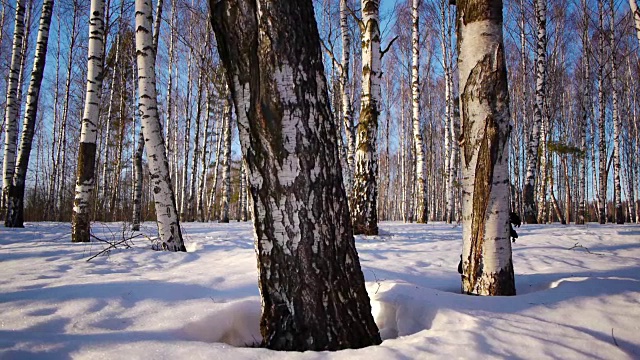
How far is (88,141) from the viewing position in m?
5.47

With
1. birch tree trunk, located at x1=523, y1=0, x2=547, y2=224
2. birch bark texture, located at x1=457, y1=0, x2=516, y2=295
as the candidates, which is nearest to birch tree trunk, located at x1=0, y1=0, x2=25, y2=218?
birch bark texture, located at x1=457, y1=0, x2=516, y2=295

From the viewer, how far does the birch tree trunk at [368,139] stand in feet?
21.3

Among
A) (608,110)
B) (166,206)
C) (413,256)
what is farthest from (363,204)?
(608,110)

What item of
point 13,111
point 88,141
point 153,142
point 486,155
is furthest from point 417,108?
point 13,111

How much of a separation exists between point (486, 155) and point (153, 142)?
13.6ft

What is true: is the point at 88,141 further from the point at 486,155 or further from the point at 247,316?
the point at 486,155

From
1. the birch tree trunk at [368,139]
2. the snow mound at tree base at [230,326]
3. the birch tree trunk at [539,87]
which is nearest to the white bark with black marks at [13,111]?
the birch tree trunk at [368,139]

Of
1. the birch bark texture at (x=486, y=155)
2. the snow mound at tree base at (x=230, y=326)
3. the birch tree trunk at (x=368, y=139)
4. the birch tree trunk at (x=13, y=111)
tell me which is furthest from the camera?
the birch tree trunk at (x=13, y=111)

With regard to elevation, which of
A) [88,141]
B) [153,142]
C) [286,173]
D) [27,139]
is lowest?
[286,173]

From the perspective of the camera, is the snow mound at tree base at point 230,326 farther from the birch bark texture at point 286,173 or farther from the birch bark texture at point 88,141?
the birch bark texture at point 88,141

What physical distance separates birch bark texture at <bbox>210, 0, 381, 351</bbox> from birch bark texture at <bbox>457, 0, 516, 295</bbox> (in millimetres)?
1135

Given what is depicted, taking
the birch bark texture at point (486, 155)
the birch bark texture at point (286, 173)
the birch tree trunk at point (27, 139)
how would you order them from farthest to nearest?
the birch tree trunk at point (27, 139), the birch bark texture at point (486, 155), the birch bark texture at point (286, 173)

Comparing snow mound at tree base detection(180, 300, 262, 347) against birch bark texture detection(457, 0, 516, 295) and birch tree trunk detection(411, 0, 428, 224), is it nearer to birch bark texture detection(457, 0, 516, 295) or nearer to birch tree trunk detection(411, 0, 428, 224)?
birch bark texture detection(457, 0, 516, 295)

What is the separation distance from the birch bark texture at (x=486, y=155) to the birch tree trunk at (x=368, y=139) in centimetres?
400
